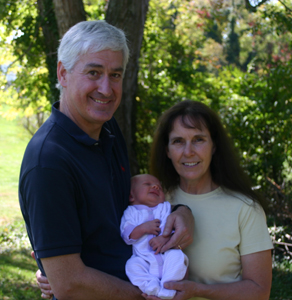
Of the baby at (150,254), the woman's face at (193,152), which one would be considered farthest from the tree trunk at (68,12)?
the baby at (150,254)

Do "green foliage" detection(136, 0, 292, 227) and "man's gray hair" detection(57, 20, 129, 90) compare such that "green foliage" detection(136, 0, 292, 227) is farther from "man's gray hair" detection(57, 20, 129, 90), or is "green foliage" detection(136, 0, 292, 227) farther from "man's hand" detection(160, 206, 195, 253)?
"man's gray hair" detection(57, 20, 129, 90)

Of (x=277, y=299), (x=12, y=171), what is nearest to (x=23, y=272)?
(x=277, y=299)

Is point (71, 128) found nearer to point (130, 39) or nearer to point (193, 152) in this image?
point (193, 152)

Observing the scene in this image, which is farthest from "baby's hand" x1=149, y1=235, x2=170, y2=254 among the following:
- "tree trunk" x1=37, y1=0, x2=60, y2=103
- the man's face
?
"tree trunk" x1=37, y1=0, x2=60, y2=103

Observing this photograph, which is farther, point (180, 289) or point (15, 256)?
point (15, 256)

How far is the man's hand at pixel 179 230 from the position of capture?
2.04 m

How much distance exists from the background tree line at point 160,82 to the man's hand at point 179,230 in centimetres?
323

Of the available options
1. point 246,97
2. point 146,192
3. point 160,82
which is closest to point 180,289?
point 146,192

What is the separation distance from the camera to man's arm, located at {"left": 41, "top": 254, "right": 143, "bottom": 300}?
1.67m

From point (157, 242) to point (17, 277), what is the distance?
4184 millimetres

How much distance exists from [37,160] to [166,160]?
4.25ft

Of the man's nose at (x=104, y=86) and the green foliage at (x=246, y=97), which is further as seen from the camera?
the green foliage at (x=246, y=97)

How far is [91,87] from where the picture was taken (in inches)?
77.8

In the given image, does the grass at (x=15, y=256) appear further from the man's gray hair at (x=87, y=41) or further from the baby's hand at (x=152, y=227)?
the man's gray hair at (x=87, y=41)
